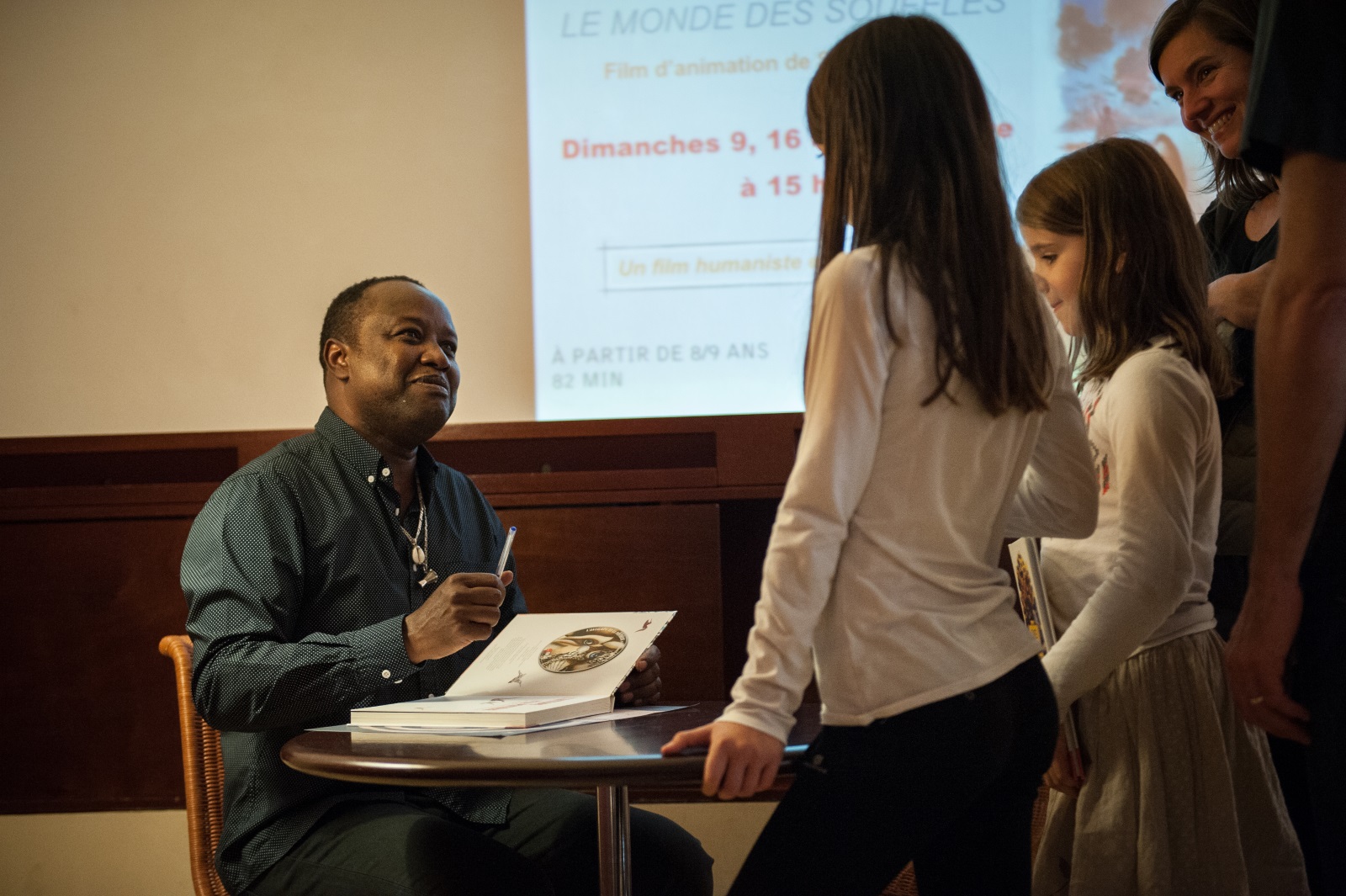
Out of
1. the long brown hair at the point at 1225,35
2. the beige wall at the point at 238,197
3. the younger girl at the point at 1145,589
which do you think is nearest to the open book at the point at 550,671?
the younger girl at the point at 1145,589

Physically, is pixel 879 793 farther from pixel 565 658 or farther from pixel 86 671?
pixel 86 671

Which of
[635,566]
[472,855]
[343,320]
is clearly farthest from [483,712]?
[635,566]

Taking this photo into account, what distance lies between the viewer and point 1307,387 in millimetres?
901

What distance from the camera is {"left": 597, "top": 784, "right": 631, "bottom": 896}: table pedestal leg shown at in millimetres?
1296

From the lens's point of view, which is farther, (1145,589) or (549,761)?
(1145,589)

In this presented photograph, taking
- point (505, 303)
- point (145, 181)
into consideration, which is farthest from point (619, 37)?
point (145, 181)

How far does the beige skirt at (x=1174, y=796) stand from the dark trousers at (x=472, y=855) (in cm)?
57

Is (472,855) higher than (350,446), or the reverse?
(350,446)

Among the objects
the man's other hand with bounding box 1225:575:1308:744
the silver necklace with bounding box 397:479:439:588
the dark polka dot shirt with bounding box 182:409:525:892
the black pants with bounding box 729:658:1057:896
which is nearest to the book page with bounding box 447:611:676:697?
the dark polka dot shirt with bounding box 182:409:525:892

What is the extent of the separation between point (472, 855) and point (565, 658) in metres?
0.28

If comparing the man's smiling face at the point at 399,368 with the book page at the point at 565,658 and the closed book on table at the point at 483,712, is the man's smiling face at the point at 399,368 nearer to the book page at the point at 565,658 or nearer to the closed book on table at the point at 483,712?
the book page at the point at 565,658

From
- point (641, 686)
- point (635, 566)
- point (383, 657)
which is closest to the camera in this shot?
point (383, 657)

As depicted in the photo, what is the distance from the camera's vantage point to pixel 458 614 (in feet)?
4.78

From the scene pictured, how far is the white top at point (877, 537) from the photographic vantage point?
942 millimetres
